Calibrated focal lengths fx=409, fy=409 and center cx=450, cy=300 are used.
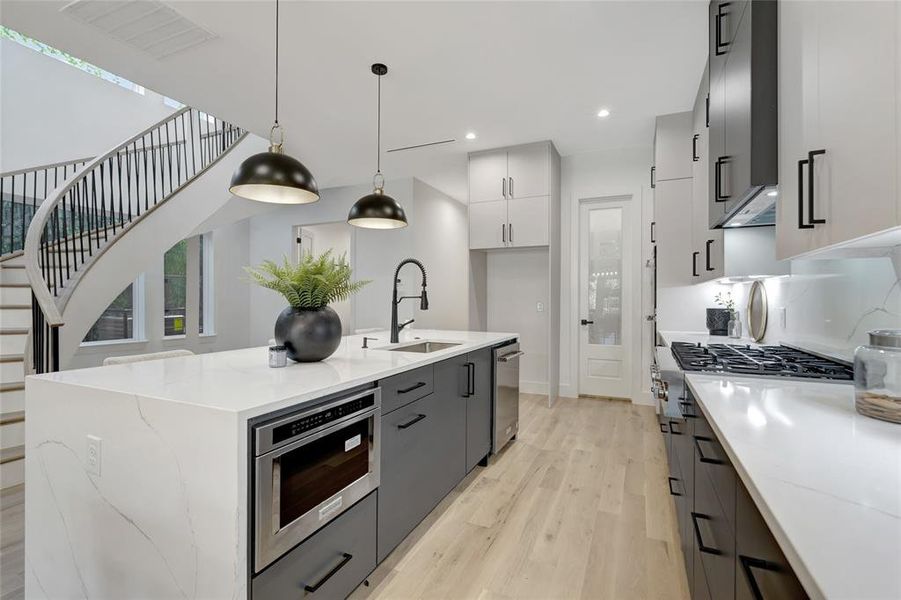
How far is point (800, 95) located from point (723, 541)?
1259mm

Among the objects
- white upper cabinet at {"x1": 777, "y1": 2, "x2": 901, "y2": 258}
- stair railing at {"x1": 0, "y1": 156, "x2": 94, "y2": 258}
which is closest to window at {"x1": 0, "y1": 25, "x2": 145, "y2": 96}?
stair railing at {"x1": 0, "y1": 156, "x2": 94, "y2": 258}

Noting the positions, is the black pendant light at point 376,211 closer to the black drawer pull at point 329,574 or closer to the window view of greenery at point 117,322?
the black drawer pull at point 329,574

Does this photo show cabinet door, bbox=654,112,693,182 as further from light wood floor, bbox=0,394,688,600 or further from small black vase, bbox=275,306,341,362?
small black vase, bbox=275,306,341,362

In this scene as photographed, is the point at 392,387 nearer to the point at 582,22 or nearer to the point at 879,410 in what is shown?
the point at 879,410

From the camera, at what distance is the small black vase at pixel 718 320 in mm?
3223

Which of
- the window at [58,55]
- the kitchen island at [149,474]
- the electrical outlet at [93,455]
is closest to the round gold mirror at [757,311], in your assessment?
the kitchen island at [149,474]

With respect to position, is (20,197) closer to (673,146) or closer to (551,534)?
(551,534)

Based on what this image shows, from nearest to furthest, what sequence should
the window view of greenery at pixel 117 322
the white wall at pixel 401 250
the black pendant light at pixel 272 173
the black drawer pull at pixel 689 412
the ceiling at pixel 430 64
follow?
the black drawer pull at pixel 689 412
the black pendant light at pixel 272 173
the ceiling at pixel 430 64
the window view of greenery at pixel 117 322
the white wall at pixel 401 250

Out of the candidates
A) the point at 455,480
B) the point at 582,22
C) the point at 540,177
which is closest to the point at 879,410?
the point at 455,480

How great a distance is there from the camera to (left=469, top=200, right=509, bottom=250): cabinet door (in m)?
4.66

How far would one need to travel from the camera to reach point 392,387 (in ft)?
5.79

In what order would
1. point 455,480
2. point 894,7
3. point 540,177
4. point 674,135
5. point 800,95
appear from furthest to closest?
point 540,177
point 674,135
point 455,480
point 800,95
point 894,7

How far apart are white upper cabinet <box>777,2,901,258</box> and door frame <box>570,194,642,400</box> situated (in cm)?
334

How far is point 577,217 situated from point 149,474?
15.0 feet
